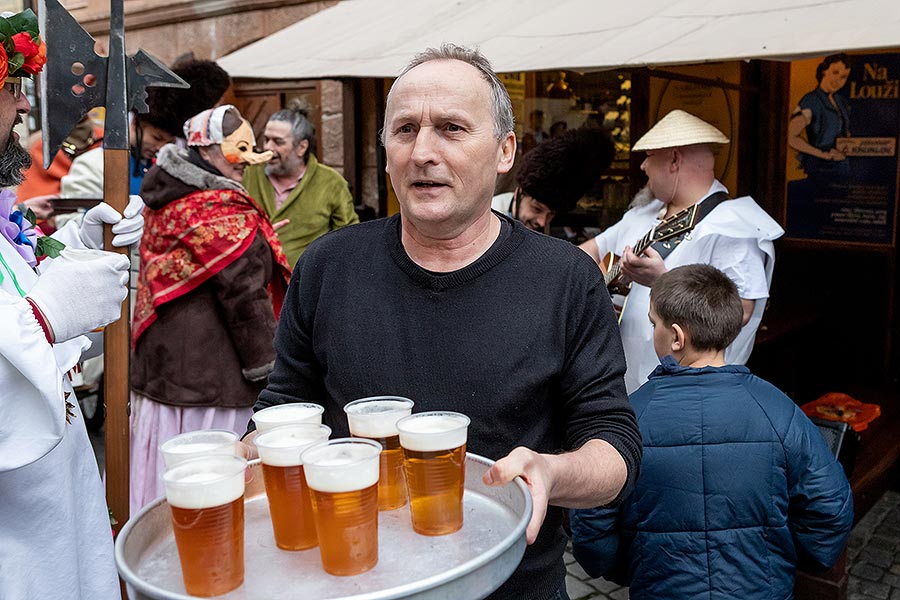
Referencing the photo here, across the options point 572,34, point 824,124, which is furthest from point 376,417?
point 824,124

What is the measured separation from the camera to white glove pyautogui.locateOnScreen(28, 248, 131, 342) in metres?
1.89

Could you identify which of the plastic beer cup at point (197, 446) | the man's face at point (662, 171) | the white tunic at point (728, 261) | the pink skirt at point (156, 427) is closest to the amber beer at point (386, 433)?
the plastic beer cup at point (197, 446)

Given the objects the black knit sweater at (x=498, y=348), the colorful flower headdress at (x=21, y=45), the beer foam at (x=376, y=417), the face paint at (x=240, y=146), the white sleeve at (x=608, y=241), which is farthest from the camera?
the white sleeve at (x=608, y=241)

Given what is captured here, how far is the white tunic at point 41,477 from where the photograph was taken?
69.1 inches

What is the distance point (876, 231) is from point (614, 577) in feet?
13.3

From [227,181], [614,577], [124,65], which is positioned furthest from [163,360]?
[614,577]

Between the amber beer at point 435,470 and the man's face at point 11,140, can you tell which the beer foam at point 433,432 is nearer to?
the amber beer at point 435,470

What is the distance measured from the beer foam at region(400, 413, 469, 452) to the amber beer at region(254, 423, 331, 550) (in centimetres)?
16

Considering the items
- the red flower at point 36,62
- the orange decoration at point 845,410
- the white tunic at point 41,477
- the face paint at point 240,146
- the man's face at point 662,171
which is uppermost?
the red flower at point 36,62

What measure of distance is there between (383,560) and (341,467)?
0.19 m

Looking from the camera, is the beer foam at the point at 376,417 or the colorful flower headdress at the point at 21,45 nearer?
the beer foam at the point at 376,417

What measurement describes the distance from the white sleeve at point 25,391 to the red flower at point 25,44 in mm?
673

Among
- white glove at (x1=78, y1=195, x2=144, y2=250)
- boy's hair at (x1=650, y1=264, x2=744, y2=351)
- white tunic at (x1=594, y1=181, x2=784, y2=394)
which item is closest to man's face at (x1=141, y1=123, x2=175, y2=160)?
white glove at (x1=78, y1=195, x2=144, y2=250)

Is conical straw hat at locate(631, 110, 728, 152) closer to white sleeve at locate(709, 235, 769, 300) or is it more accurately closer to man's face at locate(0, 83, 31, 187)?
white sleeve at locate(709, 235, 769, 300)
